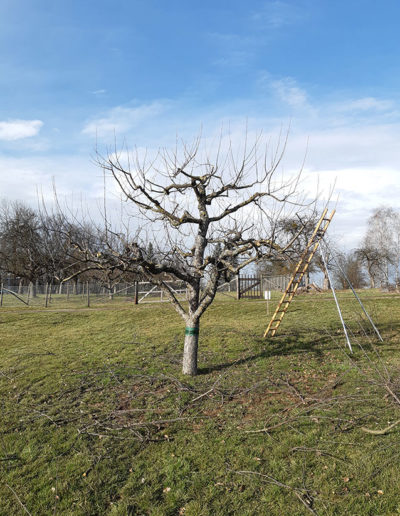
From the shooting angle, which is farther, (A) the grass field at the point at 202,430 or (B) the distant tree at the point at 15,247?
(B) the distant tree at the point at 15,247

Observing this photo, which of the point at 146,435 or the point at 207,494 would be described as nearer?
the point at 207,494

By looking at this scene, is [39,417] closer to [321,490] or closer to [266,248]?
[321,490]

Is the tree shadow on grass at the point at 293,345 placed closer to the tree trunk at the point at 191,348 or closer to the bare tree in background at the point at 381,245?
the tree trunk at the point at 191,348

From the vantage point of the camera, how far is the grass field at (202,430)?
4.11 meters

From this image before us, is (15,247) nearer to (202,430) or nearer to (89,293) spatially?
(89,293)

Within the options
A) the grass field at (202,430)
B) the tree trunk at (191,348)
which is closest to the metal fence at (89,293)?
the grass field at (202,430)

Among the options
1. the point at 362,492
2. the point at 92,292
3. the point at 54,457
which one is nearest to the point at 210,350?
the point at 54,457

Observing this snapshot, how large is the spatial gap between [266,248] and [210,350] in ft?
11.3

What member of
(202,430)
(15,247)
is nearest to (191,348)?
(202,430)

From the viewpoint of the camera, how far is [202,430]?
5676 mm

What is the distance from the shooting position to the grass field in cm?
411

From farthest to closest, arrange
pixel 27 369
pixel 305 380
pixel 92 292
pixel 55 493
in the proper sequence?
pixel 92 292 < pixel 27 369 < pixel 305 380 < pixel 55 493

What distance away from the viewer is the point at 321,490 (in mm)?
4086

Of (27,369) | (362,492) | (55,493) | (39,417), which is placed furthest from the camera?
(27,369)
